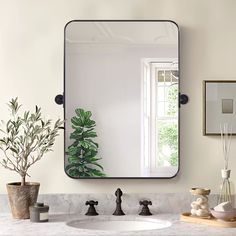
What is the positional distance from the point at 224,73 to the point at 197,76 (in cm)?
15

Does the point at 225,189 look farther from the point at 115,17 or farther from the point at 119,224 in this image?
the point at 115,17

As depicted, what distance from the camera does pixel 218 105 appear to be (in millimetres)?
3088

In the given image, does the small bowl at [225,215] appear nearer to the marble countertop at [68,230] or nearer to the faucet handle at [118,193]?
the marble countertop at [68,230]

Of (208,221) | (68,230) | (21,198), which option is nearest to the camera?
(68,230)

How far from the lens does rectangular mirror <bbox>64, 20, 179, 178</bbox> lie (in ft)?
10.0

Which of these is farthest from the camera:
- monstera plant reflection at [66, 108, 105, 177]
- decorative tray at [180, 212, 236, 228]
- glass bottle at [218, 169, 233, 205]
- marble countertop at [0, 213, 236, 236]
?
monstera plant reflection at [66, 108, 105, 177]

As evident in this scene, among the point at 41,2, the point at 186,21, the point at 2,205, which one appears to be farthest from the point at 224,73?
the point at 2,205

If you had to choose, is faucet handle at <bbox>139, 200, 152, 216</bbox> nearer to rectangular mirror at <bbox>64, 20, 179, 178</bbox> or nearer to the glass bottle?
rectangular mirror at <bbox>64, 20, 179, 178</bbox>

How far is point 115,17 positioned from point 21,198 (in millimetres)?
1099

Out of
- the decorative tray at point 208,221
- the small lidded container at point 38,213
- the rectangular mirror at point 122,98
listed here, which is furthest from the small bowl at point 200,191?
the small lidded container at point 38,213

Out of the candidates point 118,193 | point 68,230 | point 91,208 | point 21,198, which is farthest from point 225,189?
point 21,198

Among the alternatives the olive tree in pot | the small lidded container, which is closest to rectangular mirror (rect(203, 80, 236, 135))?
the olive tree in pot

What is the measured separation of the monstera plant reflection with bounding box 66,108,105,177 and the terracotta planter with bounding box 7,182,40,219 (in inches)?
11.3

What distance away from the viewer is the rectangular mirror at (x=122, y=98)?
306cm
